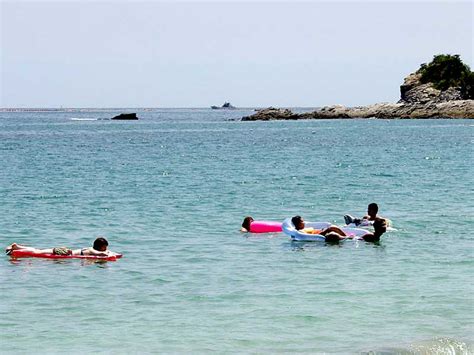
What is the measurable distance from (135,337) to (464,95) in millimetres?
150639

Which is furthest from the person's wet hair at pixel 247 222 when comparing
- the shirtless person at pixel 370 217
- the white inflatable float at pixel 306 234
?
the shirtless person at pixel 370 217

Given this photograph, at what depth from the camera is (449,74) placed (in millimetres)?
162500

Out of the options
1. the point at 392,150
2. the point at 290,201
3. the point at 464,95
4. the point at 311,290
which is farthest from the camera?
the point at 464,95

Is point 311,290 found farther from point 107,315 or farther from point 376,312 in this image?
point 107,315

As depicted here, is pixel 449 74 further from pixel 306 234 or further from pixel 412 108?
pixel 306 234

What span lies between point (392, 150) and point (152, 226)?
48059 mm

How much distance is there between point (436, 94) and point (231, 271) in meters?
145

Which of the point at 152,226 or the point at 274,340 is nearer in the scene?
the point at 274,340

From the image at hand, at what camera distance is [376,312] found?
663 inches

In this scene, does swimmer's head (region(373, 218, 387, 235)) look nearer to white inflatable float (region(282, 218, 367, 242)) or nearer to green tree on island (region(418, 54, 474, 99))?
white inflatable float (region(282, 218, 367, 242))

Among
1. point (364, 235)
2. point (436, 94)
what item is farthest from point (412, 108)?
point (364, 235)

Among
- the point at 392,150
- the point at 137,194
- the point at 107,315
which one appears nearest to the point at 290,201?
the point at 137,194

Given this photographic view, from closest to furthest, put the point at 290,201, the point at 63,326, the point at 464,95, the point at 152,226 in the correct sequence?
the point at 63,326 → the point at 152,226 → the point at 290,201 → the point at 464,95

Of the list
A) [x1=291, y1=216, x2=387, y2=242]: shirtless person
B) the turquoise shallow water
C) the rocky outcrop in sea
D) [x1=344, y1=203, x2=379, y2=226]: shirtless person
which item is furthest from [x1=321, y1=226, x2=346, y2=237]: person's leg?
the rocky outcrop in sea
